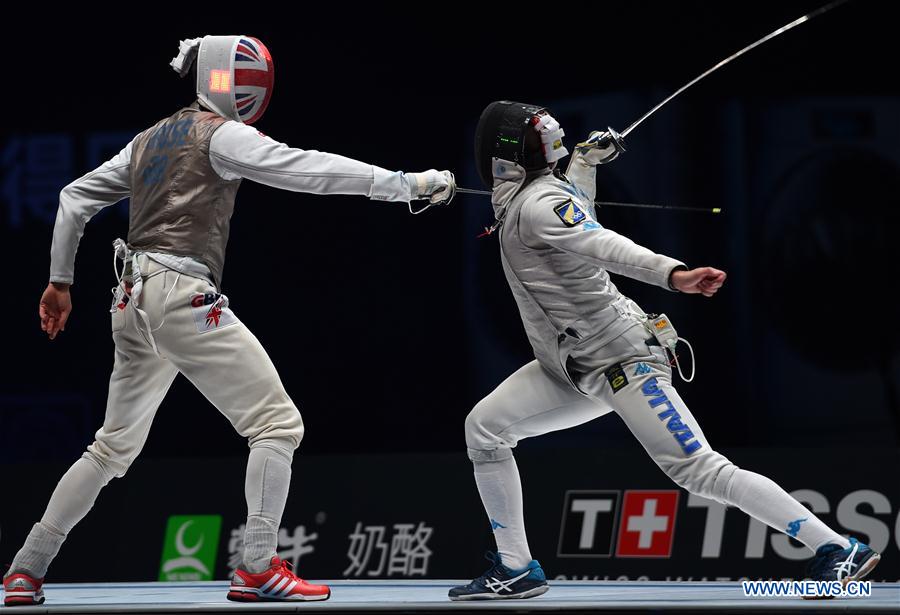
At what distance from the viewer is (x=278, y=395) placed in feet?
10.1

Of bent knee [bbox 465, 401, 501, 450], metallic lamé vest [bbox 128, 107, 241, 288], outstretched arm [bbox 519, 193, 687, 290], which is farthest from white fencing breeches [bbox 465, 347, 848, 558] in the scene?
metallic lamé vest [bbox 128, 107, 241, 288]

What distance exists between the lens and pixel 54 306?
131 inches

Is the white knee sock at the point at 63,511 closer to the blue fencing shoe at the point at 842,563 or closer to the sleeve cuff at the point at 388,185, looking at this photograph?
the sleeve cuff at the point at 388,185

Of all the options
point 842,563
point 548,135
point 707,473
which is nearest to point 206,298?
point 548,135

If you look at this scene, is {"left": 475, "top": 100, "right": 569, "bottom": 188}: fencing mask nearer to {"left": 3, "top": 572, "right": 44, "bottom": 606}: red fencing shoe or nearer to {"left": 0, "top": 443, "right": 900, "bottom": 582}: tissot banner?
{"left": 3, "top": 572, "right": 44, "bottom": 606}: red fencing shoe

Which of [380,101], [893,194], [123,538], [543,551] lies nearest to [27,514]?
[123,538]

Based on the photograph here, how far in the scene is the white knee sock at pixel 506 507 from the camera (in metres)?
3.20

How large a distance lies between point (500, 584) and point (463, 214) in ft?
9.90

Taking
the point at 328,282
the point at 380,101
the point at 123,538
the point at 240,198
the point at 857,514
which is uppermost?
the point at 380,101

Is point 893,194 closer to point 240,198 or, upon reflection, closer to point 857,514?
point 857,514

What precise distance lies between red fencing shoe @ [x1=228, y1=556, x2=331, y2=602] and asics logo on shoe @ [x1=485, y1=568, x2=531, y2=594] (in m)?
0.48

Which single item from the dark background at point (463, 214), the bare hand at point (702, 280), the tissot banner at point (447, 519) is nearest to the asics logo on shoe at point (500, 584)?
the bare hand at point (702, 280)

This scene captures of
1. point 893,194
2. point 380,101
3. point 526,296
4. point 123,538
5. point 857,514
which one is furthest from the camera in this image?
point 380,101

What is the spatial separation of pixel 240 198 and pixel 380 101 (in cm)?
91
